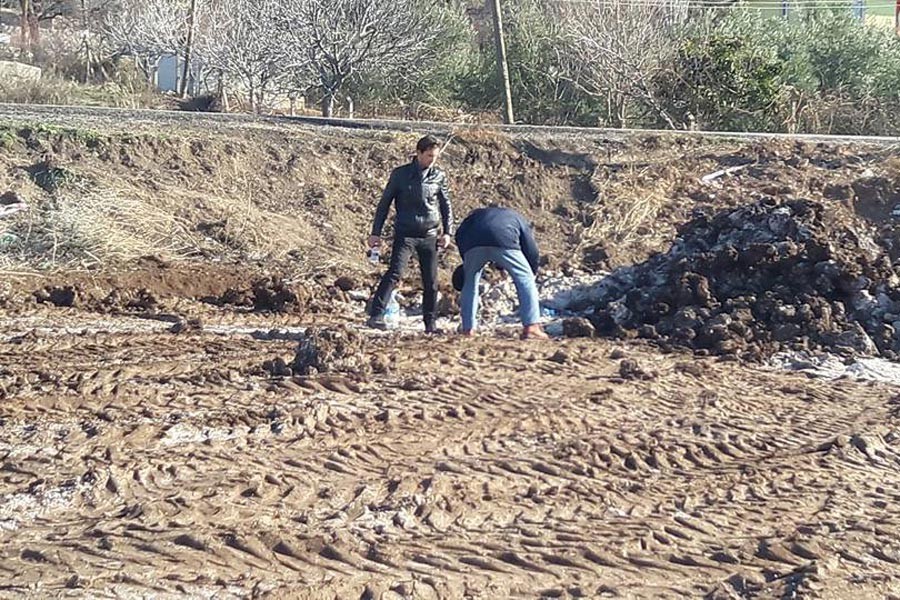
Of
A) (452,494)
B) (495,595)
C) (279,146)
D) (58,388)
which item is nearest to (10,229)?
(279,146)

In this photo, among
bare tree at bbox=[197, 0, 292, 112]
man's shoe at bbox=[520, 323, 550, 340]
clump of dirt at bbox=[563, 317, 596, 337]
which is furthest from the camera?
bare tree at bbox=[197, 0, 292, 112]

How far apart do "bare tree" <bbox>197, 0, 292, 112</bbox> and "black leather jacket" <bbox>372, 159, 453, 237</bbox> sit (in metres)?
18.0

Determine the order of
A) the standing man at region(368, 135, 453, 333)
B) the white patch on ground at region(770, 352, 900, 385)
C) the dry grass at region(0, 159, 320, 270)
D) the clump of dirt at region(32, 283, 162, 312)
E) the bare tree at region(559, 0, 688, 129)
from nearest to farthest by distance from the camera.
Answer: the white patch on ground at region(770, 352, 900, 385)
the standing man at region(368, 135, 453, 333)
the clump of dirt at region(32, 283, 162, 312)
the dry grass at region(0, 159, 320, 270)
the bare tree at region(559, 0, 688, 129)

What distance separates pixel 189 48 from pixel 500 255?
82.3ft

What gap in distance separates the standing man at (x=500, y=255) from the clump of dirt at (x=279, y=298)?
2314 millimetres

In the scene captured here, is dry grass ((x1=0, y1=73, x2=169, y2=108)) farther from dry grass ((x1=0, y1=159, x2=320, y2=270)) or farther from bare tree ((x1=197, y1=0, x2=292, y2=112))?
dry grass ((x1=0, y1=159, x2=320, y2=270))

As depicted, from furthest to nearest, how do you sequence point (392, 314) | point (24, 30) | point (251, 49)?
point (24, 30)
point (251, 49)
point (392, 314)

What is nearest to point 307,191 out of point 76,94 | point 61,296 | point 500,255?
point 61,296

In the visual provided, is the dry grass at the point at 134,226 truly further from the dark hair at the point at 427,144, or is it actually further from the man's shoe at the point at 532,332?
the man's shoe at the point at 532,332

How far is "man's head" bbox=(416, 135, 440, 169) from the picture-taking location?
9.91 metres

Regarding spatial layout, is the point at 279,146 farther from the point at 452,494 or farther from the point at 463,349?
the point at 452,494

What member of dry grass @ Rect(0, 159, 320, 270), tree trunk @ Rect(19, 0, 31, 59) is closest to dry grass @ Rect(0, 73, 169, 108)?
tree trunk @ Rect(19, 0, 31, 59)

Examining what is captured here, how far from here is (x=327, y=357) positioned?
27.7 feet

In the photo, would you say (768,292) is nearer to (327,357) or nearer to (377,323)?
(377,323)
